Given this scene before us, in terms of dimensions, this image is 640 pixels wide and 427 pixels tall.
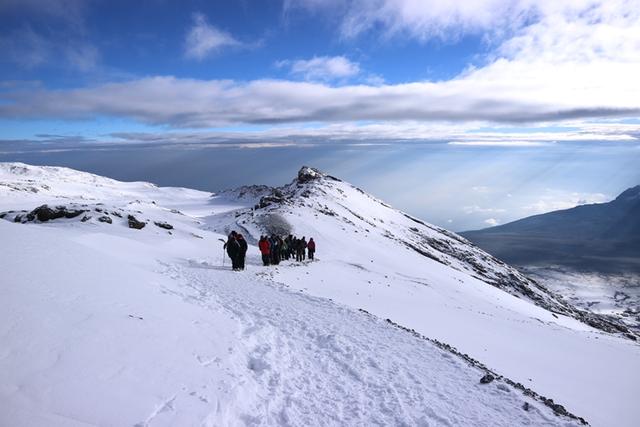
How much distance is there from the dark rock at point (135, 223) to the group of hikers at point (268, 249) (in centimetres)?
930

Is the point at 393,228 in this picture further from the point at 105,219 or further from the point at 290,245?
the point at 105,219

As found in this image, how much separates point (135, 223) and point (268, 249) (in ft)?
44.0

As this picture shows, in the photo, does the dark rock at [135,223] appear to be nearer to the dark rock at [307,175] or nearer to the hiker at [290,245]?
the hiker at [290,245]

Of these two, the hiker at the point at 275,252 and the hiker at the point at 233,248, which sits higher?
the hiker at the point at 233,248

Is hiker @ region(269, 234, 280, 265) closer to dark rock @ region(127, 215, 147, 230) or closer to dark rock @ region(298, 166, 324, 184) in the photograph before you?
dark rock @ region(127, 215, 147, 230)

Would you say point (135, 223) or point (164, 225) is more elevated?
point (135, 223)

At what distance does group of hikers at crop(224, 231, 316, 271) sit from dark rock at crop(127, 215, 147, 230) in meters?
9.30

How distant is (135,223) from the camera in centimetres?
3225

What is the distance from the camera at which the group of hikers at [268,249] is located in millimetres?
22781

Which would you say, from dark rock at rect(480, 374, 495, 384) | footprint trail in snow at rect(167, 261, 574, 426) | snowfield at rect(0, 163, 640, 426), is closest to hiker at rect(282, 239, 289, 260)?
snowfield at rect(0, 163, 640, 426)

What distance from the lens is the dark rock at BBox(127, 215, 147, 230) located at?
105 feet

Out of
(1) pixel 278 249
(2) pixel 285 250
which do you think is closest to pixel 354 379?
(1) pixel 278 249

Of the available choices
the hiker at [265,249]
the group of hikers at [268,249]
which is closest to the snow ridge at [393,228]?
the group of hikers at [268,249]

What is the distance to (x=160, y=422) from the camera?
6.16 metres
